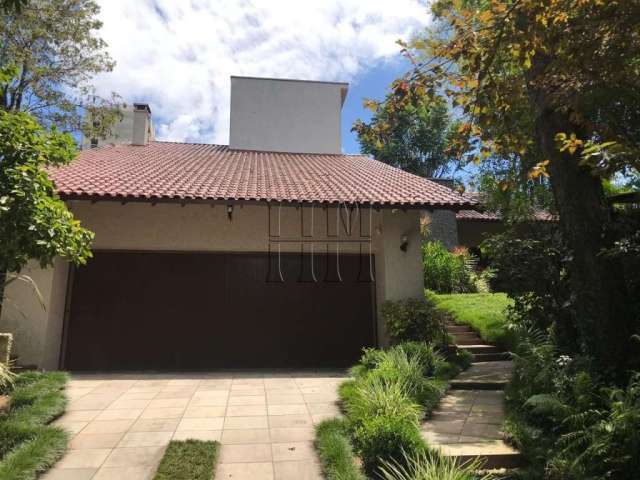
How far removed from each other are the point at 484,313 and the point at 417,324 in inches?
107

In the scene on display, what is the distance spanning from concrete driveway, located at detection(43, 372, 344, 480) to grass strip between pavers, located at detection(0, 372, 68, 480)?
0.45 feet

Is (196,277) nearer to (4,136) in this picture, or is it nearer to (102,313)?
(102,313)

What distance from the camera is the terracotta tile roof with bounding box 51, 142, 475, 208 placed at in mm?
8711

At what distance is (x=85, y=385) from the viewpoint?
24.3ft

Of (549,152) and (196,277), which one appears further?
(196,277)

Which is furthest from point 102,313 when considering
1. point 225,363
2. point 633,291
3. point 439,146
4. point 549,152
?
point 439,146

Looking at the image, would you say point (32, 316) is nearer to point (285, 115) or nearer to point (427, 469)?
Answer: point (427, 469)

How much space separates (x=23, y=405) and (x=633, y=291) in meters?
8.01

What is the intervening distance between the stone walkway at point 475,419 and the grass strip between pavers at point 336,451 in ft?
3.09

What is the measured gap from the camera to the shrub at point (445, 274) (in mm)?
14617

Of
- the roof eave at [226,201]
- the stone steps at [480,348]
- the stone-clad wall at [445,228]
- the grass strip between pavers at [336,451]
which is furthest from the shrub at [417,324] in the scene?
the stone-clad wall at [445,228]

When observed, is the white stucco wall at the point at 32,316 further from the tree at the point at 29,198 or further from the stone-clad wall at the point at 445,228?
the stone-clad wall at the point at 445,228

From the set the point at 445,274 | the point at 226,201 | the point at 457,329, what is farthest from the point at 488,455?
the point at 445,274

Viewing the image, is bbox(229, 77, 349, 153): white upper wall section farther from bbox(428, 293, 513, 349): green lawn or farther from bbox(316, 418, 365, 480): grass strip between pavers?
bbox(316, 418, 365, 480): grass strip between pavers
